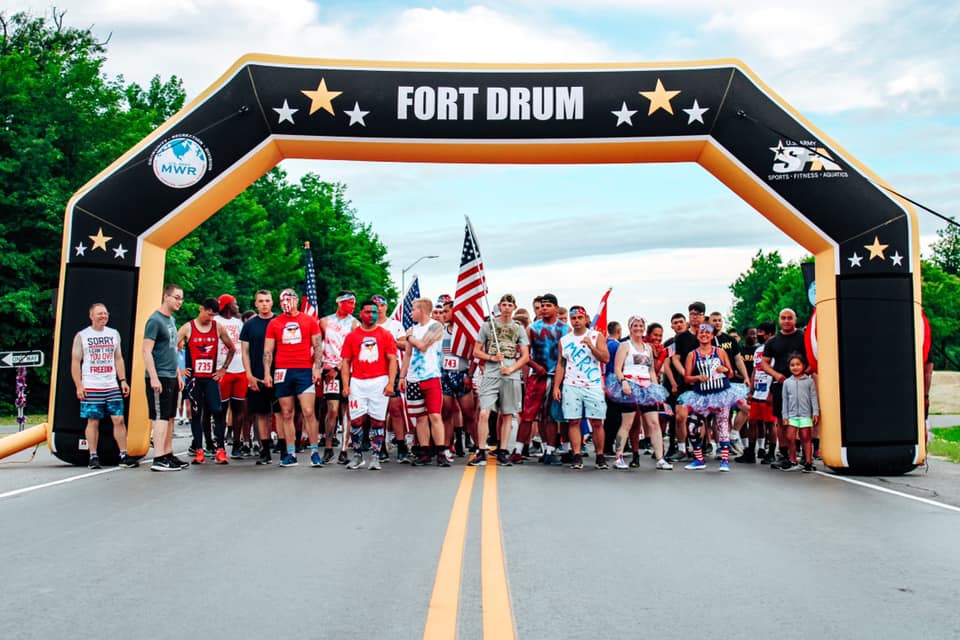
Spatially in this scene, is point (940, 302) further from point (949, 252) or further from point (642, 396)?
point (642, 396)

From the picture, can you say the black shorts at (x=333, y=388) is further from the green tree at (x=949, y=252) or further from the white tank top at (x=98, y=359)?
the green tree at (x=949, y=252)

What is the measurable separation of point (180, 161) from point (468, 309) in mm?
4048

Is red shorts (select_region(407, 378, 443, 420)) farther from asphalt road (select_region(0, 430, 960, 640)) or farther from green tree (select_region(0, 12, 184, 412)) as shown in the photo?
green tree (select_region(0, 12, 184, 412))

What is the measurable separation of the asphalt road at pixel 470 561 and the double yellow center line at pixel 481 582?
0.06ft

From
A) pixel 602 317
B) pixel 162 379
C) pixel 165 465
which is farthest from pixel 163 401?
pixel 602 317

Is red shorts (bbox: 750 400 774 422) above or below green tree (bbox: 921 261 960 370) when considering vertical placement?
below

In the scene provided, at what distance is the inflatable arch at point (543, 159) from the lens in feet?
40.0

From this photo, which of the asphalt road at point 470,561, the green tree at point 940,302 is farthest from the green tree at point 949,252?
the asphalt road at point 470,561

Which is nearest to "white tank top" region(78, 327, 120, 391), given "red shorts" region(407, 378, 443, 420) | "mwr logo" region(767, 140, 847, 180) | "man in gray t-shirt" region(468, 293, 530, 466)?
"red shorts" region(407, 378, 443, 420)

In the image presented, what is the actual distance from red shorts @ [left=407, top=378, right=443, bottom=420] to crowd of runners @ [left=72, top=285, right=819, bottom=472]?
2 cm

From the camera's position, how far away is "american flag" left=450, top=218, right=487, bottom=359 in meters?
13.3

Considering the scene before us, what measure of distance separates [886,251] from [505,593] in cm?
863

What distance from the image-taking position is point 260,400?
12.8m

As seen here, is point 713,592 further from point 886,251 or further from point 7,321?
point 7,321
